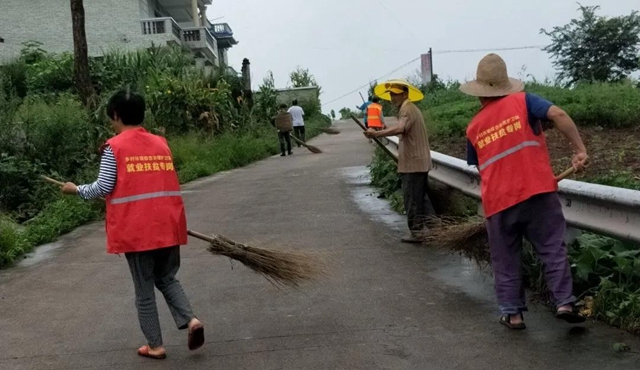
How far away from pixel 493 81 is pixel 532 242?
3.32 feet

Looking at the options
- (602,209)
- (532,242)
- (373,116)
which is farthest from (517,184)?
(373,116)

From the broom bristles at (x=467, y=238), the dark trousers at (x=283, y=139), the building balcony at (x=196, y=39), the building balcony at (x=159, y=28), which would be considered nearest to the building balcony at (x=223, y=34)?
the building balcony at (x=196, y=39)

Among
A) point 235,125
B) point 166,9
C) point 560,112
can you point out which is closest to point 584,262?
point 560,112

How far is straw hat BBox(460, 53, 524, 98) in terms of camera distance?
15.2ft

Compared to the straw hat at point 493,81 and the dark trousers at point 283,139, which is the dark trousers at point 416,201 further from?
the dark trousers at point 283,139

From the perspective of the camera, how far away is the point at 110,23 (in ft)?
98.4

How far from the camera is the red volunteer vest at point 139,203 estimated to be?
4324mm

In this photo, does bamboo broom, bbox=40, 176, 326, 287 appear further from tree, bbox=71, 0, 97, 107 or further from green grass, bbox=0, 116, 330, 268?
tree, bbox=71, 0, 97, 107

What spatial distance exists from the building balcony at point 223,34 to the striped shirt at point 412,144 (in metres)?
43.7

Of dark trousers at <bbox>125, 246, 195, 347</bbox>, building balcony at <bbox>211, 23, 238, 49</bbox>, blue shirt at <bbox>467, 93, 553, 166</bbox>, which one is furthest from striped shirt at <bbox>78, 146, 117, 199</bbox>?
building balcony at <bbox>211, 23, 238, 49</bbox>

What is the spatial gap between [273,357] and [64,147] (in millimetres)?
8721

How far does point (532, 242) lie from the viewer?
4.56 m

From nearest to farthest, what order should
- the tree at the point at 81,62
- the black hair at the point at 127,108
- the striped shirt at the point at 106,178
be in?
the striped shirt at the point at 106,178 → the black hair at the point at 127,108 → the tree at the point at 81,62

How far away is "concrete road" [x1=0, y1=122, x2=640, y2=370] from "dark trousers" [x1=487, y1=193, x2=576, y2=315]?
23 cm
